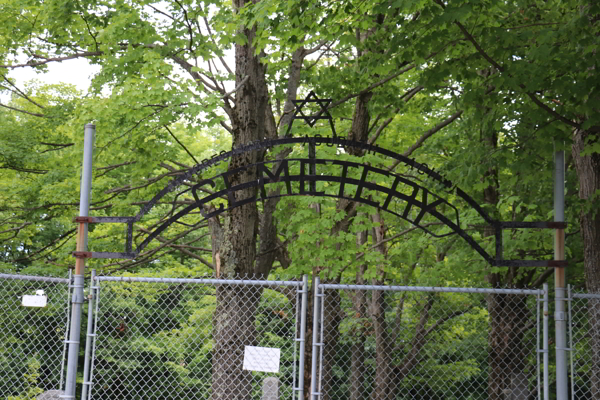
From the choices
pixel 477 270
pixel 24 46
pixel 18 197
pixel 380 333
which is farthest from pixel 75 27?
pixel 380 333

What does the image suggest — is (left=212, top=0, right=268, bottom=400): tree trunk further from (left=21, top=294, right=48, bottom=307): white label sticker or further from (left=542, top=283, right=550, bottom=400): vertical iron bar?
(left=542, top=283, right=550, bottom=400): vertical iron bar

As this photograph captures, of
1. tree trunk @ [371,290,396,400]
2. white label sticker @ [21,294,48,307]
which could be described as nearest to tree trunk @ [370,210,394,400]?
tree trunk @ [371,290,396,400]

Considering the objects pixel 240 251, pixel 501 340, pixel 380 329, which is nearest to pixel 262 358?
pixel 240 251

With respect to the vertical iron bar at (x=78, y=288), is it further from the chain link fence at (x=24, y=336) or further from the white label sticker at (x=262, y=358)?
the chain link fence at (x=24, y=336)

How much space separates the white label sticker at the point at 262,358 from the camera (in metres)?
5.53

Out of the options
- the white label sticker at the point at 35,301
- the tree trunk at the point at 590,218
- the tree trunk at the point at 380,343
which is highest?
the tree trunk at the point at 590,218

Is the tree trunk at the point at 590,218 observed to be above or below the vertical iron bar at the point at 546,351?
above

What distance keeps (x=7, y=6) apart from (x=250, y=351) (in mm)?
8635

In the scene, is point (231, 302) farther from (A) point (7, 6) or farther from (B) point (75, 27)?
(A) point (7, 6)

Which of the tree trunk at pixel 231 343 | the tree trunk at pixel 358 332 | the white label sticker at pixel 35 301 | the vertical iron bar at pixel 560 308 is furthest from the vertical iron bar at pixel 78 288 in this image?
the tree trunk at pixel 358 332

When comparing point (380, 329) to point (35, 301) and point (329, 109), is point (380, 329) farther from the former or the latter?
point (35, 301)

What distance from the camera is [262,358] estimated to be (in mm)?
5559

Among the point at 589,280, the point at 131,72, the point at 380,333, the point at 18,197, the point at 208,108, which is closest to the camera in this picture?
the point at 589,280

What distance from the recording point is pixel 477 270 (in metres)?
13.0
